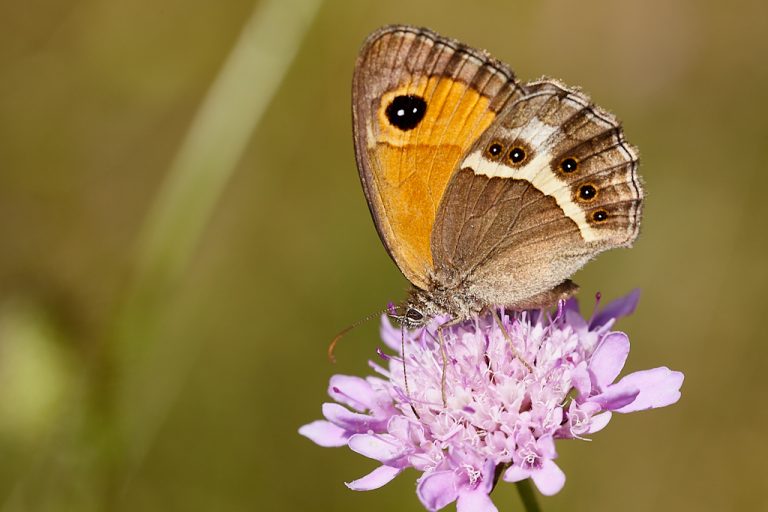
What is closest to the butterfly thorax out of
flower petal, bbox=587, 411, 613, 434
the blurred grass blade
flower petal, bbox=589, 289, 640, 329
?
flower petal, bbox=589, 289, 640, 329

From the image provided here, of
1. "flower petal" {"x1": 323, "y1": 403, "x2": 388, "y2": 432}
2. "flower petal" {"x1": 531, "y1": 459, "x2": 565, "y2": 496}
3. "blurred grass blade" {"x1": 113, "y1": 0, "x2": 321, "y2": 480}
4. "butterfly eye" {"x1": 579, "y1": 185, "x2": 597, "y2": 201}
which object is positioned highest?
"blurred grass blade" {"x1": 113, "y1": 0, "x2": 321, "y2": 480}

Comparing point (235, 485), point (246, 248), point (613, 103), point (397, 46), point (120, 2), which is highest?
point (120, 2)

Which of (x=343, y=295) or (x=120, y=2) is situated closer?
(x=343, y=295)

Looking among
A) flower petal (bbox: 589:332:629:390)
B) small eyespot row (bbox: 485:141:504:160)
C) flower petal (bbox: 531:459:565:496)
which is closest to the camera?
flower petal (bbox: 531:459:565:496)

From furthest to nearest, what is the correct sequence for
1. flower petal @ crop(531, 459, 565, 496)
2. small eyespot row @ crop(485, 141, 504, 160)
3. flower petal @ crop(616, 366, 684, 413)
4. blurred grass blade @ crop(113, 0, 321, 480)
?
blurred grass blade @ crop(113, 0, 321, 480), small eyespot row @ crop(485, 141, 504, 160), flower petal @ crop(616, 366, 684, 413), flower petal @ crop(531, 459, 565, 496)

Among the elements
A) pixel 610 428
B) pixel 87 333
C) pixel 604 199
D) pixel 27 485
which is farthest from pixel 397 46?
pixel 610 428

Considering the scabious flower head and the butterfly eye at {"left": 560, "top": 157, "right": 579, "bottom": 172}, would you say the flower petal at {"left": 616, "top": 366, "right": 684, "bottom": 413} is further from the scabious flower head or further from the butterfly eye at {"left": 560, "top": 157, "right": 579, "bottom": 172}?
the butterfly eye at {"left": 560, "top": 157, "right": 579, "bottom": 172}

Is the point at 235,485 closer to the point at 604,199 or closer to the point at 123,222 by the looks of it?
the point at 123,222

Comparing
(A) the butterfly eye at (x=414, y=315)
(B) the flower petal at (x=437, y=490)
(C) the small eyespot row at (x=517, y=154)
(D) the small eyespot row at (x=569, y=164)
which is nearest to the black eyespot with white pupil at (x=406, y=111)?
(C) the small eyespot row at (x=517, y=154)
